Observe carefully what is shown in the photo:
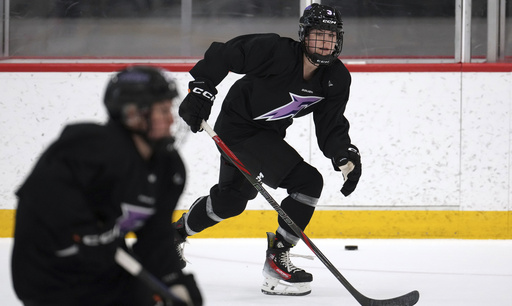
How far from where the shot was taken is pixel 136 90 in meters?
1.30

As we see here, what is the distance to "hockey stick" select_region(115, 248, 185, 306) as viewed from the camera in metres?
1.34

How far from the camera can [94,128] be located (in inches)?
49.8

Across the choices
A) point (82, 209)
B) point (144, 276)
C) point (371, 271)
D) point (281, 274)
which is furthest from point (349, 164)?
point (82, 209)

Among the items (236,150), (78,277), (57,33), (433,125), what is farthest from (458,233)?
(78,277)

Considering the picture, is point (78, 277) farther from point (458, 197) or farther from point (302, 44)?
point (458, 197)

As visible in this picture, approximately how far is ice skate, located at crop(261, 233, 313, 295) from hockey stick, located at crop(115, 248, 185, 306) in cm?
155

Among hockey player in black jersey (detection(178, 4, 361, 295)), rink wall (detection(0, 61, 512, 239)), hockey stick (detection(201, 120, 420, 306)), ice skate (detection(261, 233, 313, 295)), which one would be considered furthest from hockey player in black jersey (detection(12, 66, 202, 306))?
rink wall (detection(0, 61, 512, 239))

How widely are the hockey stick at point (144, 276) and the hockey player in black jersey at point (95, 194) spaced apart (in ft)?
0.05

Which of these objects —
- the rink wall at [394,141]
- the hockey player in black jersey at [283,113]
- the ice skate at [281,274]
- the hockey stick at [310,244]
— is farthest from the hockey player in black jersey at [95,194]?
the rink wall at [394,141]

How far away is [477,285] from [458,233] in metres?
1.11

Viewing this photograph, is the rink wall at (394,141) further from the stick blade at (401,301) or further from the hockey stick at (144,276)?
the hockey stick at (144,276)

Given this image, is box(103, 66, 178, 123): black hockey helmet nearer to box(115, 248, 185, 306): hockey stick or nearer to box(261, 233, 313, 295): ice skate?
box(115, 248, 185, 306): hockey stick

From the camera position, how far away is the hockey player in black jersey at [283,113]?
2820 mm

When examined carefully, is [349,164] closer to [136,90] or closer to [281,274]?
[281,274]
